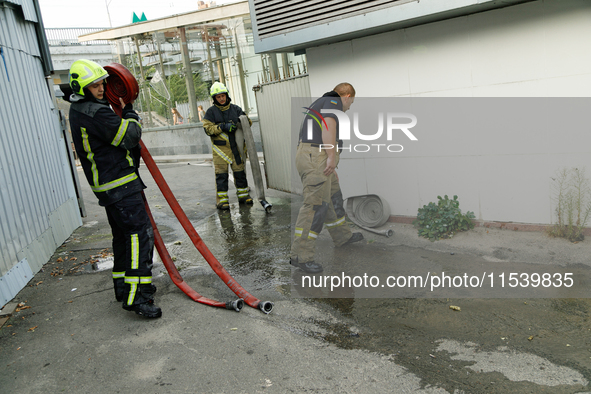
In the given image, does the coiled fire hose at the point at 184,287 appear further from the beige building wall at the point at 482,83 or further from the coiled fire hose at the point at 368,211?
the beige building wall at the point at 482,83

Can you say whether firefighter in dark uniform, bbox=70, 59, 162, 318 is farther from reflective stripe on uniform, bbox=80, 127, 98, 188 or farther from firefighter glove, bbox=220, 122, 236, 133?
firefighter glove, bbox=220, 122, 236, 133

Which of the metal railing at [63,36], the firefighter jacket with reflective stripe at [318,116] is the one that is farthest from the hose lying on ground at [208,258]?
the metal railing at [63,36]

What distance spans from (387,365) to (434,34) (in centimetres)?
376

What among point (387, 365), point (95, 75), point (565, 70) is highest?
point (95, 75)

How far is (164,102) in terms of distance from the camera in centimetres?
1716

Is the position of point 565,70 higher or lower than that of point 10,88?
lower

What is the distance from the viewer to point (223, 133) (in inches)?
295

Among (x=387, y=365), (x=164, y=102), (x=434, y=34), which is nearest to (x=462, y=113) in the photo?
(x=434, y=34)

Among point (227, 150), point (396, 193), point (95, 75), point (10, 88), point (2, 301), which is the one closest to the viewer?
point (95, 75)

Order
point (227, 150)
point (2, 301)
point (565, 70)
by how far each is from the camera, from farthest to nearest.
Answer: point (227, 150)
point (565, 70)
point (2, 301)

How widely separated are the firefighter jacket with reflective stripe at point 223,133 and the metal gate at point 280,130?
562mm

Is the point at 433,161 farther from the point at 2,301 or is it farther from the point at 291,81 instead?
the point at 2,301

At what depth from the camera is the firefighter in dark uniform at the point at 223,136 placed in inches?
292

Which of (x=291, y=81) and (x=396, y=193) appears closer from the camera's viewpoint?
(x=396, y=193)
